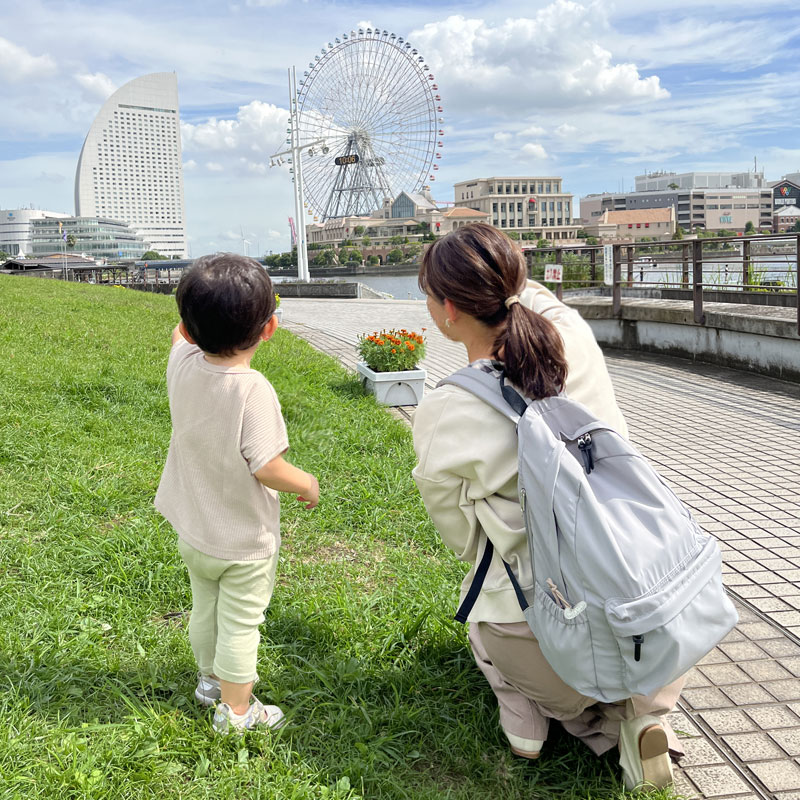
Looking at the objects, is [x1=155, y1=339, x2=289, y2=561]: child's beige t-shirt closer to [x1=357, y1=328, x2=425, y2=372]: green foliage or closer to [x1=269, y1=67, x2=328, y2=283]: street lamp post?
[x1=357, y1=328, x2=425, y2=372]: green foliage

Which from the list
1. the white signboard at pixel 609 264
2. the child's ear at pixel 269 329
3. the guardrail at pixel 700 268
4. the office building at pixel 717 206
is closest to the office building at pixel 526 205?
the office building at pixel 717 206

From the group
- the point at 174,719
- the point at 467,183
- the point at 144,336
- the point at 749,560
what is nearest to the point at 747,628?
the point at 749,560

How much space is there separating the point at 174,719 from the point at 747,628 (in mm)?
2116

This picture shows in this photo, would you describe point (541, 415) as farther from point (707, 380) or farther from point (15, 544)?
point (707, 380)

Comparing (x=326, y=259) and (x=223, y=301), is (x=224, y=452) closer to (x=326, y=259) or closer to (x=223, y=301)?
(x=223, y=301)

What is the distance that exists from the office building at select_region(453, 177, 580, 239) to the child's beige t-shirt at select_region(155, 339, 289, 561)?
408 feet

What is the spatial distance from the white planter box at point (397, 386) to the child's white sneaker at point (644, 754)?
503 centimetres

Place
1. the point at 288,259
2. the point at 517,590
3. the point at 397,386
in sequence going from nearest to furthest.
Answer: the point at 517,590 → the point at 397,386 → the point at 288,259

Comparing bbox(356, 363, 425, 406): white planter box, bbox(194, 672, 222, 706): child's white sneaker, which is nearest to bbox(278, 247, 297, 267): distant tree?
bbox(356, 363, 425, 406): white planter box

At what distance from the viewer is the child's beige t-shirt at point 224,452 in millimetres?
2084

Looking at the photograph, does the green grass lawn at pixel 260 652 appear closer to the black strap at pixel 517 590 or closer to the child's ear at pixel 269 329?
the black strap at pixel 517 590

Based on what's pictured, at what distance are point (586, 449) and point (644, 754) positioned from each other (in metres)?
0.81

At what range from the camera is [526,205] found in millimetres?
125625

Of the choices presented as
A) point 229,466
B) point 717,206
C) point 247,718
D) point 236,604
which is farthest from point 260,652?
point 717,206
